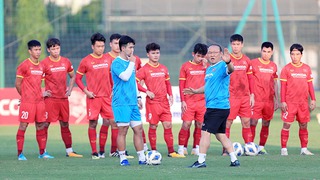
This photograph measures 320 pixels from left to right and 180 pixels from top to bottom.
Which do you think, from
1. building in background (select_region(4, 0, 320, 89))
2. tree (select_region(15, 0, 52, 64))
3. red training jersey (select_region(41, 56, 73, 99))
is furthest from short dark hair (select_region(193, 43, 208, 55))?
tree (select_region(15, 0, 52, 64))

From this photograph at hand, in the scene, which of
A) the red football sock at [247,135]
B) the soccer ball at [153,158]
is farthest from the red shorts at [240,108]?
the soccer ball at [153,158]

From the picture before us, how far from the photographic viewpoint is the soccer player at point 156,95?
16016mm

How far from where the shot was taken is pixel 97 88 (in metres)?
16.0

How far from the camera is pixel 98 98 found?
629 inches

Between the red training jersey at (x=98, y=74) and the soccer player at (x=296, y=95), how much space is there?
3.20 m

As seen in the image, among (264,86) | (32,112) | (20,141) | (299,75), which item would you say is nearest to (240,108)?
(264,86)

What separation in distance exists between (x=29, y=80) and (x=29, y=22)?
18.3 metres

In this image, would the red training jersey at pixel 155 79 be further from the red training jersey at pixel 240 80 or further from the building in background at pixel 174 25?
the building in background at pixel 174 25

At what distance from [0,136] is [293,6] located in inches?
713

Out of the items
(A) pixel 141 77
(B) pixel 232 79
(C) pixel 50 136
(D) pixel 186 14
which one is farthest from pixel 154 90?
(D) pixel 186 14

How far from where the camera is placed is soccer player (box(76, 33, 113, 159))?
15.9 metres

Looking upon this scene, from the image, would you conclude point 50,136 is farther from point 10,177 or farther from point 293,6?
point 293,6

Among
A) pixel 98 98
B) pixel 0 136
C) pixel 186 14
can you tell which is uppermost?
pixel 186 14

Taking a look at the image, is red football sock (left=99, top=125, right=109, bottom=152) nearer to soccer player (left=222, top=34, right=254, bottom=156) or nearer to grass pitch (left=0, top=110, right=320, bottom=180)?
grass pitch (left=0, top=110, right=320, bottom=180)
